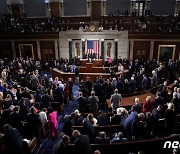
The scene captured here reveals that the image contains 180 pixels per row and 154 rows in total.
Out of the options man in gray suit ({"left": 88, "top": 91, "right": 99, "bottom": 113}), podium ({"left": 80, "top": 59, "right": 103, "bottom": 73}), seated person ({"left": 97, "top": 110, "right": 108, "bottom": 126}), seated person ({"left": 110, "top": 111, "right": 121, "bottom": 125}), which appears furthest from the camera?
podium ({"left": 80, "top": 59, "right": 103, "bottom": 73})

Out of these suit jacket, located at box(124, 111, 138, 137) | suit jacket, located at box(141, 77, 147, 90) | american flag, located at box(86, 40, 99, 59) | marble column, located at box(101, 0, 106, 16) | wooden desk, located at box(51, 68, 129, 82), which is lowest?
wooden desk, located at box(51, 68, 129, 82)

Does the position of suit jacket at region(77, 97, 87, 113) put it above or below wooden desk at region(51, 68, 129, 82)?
above

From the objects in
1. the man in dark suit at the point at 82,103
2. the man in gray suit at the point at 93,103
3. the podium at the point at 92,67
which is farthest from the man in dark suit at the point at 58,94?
the podium at the point at 92,67

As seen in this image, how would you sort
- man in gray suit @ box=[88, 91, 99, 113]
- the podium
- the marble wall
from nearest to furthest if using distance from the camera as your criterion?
1. man in gray suit @ box=[88, 91, 99, 113]
2. the podium
3. the marble wall

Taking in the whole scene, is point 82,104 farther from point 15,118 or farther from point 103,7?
point 103,7

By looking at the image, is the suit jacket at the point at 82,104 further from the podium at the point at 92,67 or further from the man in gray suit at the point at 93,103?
the podium at the point at 92,67

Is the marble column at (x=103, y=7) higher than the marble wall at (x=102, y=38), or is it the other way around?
the marble column at (x=103, y=7)

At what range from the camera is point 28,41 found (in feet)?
63.0

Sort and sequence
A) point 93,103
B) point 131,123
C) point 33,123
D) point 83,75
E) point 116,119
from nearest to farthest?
point 131,123 < point 33,123 < point 116,119 < point 93,103 < point 83,75

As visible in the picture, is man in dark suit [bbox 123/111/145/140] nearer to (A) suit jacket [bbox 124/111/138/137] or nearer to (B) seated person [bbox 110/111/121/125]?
(A) suit jacket [bbox 124/111/138/137]

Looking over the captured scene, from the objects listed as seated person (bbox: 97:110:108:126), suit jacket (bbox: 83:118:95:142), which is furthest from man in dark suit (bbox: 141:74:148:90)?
suit jacket (bbox: 83:118:95:142)

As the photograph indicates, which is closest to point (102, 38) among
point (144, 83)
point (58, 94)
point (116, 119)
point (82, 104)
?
point (144, 83)

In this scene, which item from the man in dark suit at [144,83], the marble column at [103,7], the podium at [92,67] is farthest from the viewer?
the marble column at [103,7]

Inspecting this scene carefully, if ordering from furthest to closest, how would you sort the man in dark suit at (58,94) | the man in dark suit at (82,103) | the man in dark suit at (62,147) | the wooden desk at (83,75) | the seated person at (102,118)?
1. the wooden desk at (83,75)
2. the man in dark suit at (58,94)
3. the man in dark suit at (82,103)
4. the seated person at (102,118)
5. the man in dark suit at (62,147)
